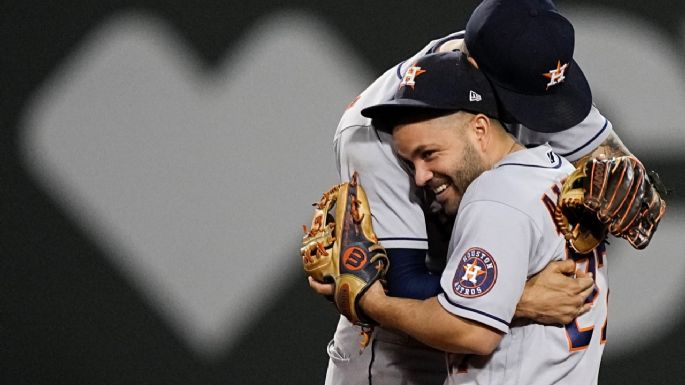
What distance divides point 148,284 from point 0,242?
21.6 inches

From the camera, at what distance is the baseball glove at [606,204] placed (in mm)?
1722

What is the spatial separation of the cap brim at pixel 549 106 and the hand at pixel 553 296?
0.28m

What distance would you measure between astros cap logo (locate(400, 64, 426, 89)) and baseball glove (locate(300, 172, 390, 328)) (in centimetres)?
28

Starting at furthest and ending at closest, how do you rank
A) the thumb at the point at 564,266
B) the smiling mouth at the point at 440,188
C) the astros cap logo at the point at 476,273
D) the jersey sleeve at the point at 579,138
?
the jersey sleeve at the point at 579,138 < the smiling mouth at the point at 440,188 < the thumb at the point at 564,266 < the astros cap logo at the point at 476,273

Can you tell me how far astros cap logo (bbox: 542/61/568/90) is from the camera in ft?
6.18

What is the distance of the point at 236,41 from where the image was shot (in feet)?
10.7

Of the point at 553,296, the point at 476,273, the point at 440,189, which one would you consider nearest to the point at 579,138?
the point at 440,189

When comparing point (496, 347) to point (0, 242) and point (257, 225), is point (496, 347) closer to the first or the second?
point (257, 225)

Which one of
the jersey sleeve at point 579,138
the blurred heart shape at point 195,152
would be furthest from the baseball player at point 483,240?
the blurred heart shape at point 195,152

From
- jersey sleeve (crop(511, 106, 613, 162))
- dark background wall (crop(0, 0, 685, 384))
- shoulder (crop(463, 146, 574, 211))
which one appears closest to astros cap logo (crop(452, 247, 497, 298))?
shoulder (crop(463, 146, 574, 211))

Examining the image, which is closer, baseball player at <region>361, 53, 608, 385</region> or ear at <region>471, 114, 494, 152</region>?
baseball player at <region>361, 53, 608, 385</region>

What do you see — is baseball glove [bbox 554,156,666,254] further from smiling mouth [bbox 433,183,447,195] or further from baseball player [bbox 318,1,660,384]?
smiling mouth [bbox 433,183,447,195]

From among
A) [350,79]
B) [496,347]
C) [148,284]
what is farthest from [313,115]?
[496,347]

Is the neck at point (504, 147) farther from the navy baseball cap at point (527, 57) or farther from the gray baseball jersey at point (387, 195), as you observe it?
the gray baseball jersey at point (387, 195)
